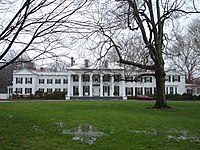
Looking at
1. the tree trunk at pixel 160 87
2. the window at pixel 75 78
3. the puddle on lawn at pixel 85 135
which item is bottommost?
the puddle on lawn at pixel 85 135

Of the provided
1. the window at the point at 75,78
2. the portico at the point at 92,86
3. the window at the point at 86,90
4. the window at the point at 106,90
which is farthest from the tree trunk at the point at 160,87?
the window at the point at 75,78

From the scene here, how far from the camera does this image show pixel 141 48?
103ft

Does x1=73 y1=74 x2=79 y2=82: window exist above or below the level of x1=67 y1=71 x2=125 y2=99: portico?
above

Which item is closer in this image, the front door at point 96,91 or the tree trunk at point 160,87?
the tree trunk at point 160,87

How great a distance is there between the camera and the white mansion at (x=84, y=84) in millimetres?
72000

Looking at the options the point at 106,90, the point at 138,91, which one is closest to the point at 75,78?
the point at 106,90

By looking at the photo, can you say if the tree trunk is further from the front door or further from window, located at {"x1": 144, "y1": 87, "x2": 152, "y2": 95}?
window, located at {"x1": 144, "y1": 87, "x2": 152, "y2": 95}

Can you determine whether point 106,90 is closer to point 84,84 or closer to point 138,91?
point 84,84

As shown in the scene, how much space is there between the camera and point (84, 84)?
236ft

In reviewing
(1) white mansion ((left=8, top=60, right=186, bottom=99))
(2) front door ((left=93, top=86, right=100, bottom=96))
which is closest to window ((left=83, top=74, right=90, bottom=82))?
(1) white mansion ((left=8, top=60, right=186, bottom=99))

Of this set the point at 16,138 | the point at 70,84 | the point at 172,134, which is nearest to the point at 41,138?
the point at 16,138

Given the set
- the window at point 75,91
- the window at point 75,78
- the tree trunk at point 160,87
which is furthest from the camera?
the window at point 75,78

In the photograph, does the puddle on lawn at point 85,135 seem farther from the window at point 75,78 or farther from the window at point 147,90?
the window at point 147,90

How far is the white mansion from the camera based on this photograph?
7200 cm
